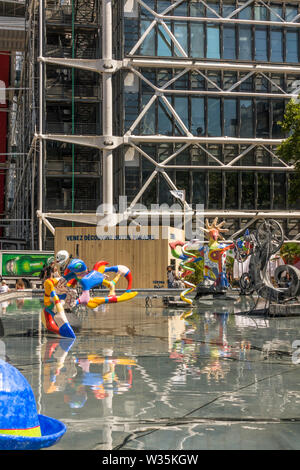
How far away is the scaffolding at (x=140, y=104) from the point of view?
47.9 meters

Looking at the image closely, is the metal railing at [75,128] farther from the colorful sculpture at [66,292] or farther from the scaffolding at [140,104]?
the colorful sculpture at [66,292]

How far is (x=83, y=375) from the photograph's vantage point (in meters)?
9.32

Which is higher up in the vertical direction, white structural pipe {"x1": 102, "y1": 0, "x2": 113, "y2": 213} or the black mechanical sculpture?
white structural pipe {"x1": 102, "y1": 0, "x2": 113, "y2": 213}

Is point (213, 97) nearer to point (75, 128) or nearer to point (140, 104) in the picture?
point (140, 104)

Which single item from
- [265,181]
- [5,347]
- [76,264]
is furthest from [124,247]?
[5,347]

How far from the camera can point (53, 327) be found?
14578 millimetres

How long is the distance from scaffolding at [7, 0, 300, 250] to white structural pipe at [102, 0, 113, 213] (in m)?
0.07

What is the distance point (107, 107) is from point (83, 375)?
4084cm

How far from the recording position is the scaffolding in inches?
1887

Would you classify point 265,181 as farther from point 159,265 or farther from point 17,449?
point 17,449

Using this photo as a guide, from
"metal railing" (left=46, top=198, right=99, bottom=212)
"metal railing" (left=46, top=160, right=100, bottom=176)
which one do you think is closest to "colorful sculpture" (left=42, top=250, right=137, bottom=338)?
"metal railing" (left=46, top=198, right=99, bottom=212)

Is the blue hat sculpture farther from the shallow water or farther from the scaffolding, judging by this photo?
the scaffolding
